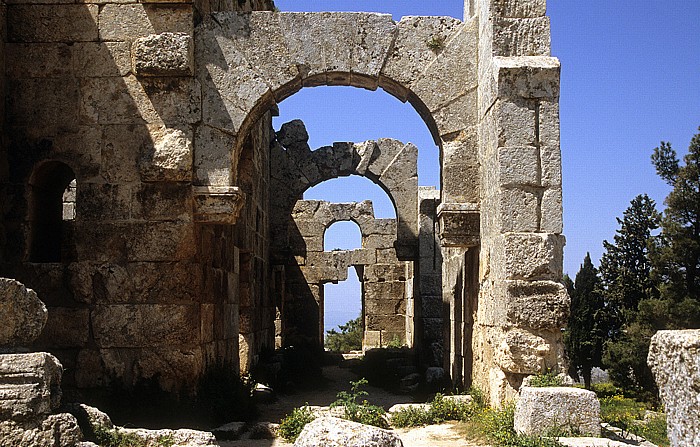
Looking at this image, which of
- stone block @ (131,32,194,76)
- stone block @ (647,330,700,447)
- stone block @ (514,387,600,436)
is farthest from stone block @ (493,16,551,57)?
stone block @ (647,330,700,447)

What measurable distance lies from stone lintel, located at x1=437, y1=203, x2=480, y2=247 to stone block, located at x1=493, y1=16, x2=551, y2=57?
1.68 meters

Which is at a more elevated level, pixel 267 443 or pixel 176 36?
pixel 176 36

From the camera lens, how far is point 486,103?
304 inches

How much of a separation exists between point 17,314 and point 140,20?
13.3 ft

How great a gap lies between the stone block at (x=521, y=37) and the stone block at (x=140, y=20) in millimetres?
3266

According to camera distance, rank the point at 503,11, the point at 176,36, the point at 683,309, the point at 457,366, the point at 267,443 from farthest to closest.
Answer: the point at 683,309 → the point at 457,366 → the point at 176,36 → the point at 503,11 → the point at 267,443

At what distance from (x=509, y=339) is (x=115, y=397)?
3.95m

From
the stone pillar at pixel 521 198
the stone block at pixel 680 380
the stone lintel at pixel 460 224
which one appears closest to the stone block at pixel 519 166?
the stone pillar at pixel 521 198

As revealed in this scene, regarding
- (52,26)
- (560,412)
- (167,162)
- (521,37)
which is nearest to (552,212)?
(521,37)

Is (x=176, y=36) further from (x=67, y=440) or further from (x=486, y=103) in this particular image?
(x=67, y=440)

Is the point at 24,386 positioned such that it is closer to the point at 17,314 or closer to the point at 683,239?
the point at 17,314

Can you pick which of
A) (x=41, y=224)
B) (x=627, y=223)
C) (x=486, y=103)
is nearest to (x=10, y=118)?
(x=41, y=224)

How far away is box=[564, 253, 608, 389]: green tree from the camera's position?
2088 cm

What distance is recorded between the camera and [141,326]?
25.6 feet
